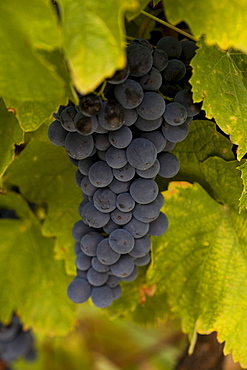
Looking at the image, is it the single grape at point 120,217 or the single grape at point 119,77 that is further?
the single grape at point 120,217

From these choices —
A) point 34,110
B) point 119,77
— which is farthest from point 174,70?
point 34,110

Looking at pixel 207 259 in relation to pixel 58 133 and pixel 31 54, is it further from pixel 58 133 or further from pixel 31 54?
pixel 31 54

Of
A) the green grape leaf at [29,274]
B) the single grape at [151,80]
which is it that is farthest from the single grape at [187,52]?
the green grape leaf at [29,274]

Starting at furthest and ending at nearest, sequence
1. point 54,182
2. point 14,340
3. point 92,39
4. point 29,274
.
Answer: point 14,340, point 29,274, point 54,182, point 92,39

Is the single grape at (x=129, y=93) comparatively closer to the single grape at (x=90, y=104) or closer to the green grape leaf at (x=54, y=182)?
the single grape at (x=90, y=104)

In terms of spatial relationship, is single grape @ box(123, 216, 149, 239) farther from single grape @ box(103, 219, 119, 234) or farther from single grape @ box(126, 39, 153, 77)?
single grape @ box(126, 39, 153, 77)

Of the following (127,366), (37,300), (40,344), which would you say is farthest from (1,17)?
(40,344)

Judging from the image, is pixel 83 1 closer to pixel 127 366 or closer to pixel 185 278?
pixel 185 278
